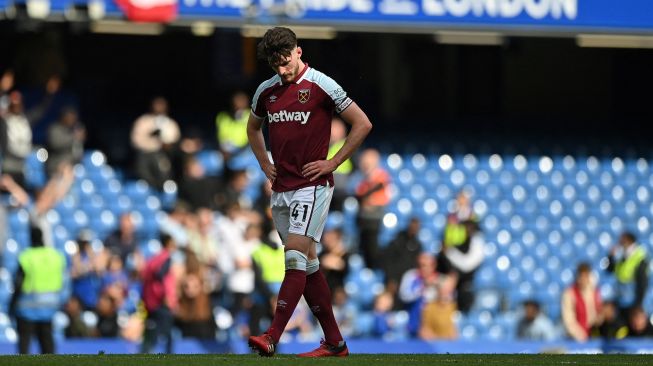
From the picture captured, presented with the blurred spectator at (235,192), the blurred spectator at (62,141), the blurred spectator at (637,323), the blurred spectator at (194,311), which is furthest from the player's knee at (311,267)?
the blurred spectator at (637,323)

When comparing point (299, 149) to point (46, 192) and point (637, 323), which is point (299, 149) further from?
point (637, 323)

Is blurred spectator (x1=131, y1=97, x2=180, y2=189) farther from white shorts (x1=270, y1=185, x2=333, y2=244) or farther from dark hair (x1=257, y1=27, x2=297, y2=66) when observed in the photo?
dark hair (x1=257, y1=27, x2=297, y2=66)

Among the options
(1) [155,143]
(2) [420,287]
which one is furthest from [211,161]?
(2) [420,287]

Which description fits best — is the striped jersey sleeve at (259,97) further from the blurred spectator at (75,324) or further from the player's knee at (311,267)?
the blurred spectator at (75,324)

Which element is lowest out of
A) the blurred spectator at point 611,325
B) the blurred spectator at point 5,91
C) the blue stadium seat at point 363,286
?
the blurred spectator at point 611,325

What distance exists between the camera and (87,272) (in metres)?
16.4

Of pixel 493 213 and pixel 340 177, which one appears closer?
pixel 340 177

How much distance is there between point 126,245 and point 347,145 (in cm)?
890

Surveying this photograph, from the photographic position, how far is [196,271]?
16.0 metres

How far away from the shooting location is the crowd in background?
16.1 meters

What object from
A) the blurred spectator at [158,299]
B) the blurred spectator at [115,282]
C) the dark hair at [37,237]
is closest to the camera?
the dark hair at [37,237]

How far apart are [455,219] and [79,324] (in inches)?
201

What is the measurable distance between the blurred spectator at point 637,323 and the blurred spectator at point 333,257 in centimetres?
373

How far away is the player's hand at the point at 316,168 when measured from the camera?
8359mm
